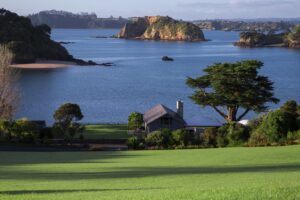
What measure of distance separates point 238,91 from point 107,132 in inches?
493

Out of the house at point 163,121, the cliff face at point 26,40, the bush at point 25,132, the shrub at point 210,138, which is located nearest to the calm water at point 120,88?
the house at point 163,121

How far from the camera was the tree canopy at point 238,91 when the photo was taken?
152 ft

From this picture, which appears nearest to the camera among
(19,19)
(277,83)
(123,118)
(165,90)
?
(123,118)

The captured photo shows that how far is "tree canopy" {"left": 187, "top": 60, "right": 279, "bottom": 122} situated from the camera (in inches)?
1821

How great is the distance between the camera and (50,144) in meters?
33.9

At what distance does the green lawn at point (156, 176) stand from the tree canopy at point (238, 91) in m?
22.1

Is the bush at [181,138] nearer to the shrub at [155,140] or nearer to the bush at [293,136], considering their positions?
the shrub at [155,140]

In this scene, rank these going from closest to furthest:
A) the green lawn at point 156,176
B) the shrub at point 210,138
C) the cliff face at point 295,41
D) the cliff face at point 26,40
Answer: the green lawn at point 156,176, the shrub at point 210,138, the cliff face at point 26,40, the cliff face at point 295,41

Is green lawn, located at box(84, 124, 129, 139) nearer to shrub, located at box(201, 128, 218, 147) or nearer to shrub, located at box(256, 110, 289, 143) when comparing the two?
shrub, located at box(201, 128, 218, 147)

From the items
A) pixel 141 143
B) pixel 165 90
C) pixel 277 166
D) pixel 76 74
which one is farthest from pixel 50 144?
pixel 76 74

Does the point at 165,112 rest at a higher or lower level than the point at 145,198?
lower

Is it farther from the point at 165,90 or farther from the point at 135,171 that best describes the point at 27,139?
the point at 165,90

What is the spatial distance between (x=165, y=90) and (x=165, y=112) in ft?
123

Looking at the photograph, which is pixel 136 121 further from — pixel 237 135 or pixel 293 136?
pixel 293 136
